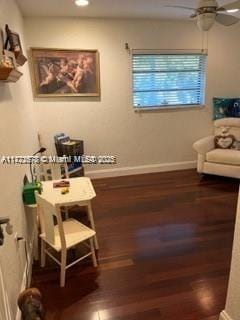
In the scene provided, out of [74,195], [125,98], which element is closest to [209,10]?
[125,98]

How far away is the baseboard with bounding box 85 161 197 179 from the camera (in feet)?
14.3

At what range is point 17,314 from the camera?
64.1 inches

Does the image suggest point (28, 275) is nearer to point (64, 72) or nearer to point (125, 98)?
point (64, 72)

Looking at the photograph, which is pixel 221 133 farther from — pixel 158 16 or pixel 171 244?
pixel 171 244

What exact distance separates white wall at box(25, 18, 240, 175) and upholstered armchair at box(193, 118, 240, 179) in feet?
1.21

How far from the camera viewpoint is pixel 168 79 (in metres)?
4.28

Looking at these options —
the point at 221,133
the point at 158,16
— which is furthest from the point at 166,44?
the point at 221,133

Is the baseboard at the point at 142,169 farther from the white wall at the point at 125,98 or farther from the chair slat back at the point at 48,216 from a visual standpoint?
the chair slat back at the point at 48,216

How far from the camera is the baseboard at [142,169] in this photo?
14.3ft

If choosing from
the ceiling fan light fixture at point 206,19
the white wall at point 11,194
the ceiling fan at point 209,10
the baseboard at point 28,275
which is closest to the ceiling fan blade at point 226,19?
the ceiling fan at point 209,10

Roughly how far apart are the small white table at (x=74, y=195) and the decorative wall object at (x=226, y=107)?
9.79 feet

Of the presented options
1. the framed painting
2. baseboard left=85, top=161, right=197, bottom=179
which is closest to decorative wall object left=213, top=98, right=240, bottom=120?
baseboard left=85, top=161, right=197, bottom=179

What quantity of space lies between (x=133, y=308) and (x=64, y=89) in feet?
10.2

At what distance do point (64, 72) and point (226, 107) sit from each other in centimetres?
272
